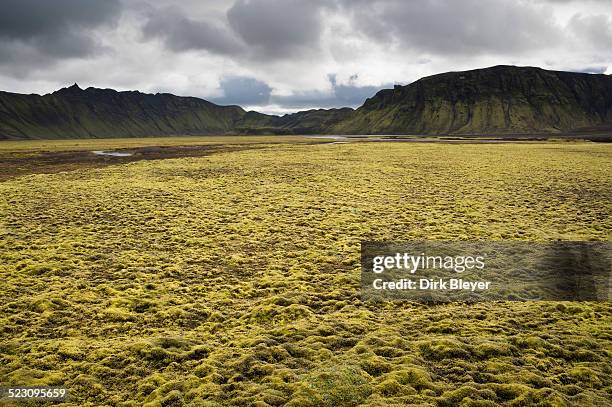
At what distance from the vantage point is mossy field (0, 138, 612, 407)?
879 centimetres

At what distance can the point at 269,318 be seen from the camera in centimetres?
1238

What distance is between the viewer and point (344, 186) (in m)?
38.2

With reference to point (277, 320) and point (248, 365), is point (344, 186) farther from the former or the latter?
point (248, 365)

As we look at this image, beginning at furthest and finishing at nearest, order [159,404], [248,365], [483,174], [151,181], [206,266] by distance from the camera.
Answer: [483,174]
[151,181]
[206,266]
[248,365]
[159,404]

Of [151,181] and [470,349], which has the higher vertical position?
[151,181]

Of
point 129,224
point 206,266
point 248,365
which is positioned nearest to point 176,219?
point 129,224

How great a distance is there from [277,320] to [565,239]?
16695 millimetres

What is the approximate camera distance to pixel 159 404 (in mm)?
8234

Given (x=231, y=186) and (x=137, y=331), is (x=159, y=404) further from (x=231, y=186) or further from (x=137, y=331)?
(x=231, y=186)

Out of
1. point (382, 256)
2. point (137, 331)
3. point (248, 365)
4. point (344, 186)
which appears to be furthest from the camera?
point (344, 186)

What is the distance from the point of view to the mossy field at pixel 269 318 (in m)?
8.79

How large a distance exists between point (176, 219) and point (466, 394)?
68.7 feet

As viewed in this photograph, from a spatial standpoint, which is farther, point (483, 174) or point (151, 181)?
point (483, 174)

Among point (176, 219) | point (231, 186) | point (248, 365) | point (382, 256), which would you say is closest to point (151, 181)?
point (231, 186)
